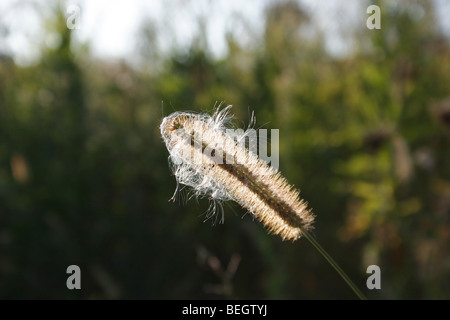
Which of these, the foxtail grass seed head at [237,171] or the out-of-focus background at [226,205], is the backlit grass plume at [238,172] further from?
the out-of-focus background at [226,205]

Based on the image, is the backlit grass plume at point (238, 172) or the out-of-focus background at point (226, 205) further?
the out-of-focus background at point (226, 205)

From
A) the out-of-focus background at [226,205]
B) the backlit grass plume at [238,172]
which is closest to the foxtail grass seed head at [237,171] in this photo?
the backlit grass plume at [238,172]

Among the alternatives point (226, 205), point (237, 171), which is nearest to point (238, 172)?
point (237, 171)

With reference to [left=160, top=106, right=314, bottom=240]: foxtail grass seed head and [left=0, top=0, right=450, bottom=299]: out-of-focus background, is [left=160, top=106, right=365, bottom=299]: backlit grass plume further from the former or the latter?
[left=0, top=0, right=450, bottom=299]: out-of-focus background

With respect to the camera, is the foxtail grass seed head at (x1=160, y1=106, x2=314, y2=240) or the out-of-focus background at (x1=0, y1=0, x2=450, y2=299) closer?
the foxtail grass seed head at (x1=160, y1=106, x2=314, y2=240)

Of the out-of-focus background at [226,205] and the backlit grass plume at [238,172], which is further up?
the out-of-focus background at [226,205]

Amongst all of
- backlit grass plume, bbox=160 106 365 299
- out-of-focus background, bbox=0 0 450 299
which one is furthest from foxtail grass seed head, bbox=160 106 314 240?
out-of-focus background, bbox=0 0 450 299

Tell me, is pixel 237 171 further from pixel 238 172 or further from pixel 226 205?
pixel 226 205
